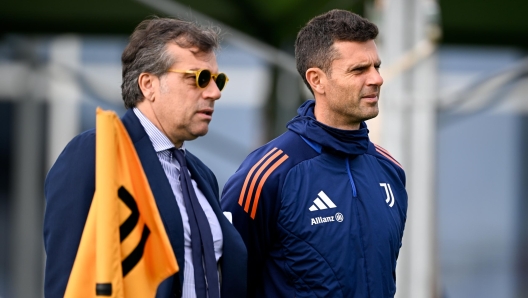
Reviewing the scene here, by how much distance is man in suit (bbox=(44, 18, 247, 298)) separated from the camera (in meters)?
1.94

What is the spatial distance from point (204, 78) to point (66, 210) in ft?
1.57

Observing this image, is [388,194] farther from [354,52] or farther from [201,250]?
[201,250]

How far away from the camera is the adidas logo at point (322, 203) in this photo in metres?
2.32

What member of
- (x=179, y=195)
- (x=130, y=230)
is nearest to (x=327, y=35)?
(x=179, y=195)

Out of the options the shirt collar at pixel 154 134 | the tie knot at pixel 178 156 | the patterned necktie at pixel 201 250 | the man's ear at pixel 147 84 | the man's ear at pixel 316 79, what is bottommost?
the patterned necktie at pixel 201 250

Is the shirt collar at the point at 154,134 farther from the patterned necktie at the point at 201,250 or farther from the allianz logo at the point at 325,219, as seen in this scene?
the allianz logo at the point at 325,219

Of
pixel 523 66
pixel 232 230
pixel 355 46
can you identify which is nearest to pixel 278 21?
pixel 523 66

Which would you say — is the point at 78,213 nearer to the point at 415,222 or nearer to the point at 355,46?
the point at 355,46

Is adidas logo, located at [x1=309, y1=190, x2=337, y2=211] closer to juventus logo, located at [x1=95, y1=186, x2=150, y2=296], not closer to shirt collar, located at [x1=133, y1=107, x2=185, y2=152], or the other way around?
shirt collar, located at [x1=133, y1=107, x2=185, y2=152]

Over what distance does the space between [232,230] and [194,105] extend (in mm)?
335

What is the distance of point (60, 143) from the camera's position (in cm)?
802

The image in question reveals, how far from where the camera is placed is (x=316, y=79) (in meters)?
2.50

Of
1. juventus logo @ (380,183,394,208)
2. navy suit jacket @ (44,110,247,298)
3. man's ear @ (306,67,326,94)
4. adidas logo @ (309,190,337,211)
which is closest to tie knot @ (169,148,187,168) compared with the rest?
navy suit jacket @ (44,110,247,298)

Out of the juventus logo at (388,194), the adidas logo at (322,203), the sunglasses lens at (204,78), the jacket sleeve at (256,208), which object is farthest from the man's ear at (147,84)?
the juventus logo at (388,194)
